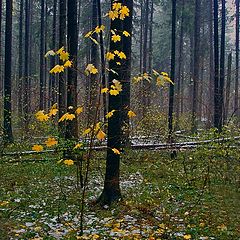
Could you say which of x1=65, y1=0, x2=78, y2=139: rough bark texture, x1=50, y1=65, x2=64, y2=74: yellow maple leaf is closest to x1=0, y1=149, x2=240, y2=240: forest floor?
x1=65, y1=0, x2=78, y2=139: rough bark texture

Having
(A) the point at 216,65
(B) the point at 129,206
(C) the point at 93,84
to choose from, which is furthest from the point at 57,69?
(A) the point at 216,65

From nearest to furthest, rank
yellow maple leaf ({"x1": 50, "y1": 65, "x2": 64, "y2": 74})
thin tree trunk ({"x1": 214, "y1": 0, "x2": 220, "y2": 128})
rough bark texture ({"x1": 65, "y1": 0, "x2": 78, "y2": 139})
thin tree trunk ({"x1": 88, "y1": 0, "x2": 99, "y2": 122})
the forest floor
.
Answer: yellow maple leaf ({"x1": 50, "y1": 65, "x2": 64, "y2": 74}) → the forest floor → thin tree trunk ({"x1": 88, "y1": 0, "x2": 99, "y2": 122}) → rough bark texture ({"x1": 65, "y1": 0, "x2": 78, "y2": 139}) → thin tree trunk ({"x1": 214, "y1": 0, "x2": 220, "y2": 128})

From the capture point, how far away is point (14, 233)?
613 cm

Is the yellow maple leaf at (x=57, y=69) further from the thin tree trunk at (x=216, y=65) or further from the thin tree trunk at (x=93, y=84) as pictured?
the thin tree trunk at (x=216, y=65)

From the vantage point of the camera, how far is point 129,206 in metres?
7.66

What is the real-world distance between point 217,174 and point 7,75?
10.8m

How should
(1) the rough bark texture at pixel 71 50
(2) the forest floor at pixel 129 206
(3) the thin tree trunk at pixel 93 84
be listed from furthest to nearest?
(1) the rough bark texture at pixel 71 50 < (3) the thin tree trunk at pixel 93 84 < (2) the forest floor at pixel 129 206

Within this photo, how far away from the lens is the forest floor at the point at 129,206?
6.25 m

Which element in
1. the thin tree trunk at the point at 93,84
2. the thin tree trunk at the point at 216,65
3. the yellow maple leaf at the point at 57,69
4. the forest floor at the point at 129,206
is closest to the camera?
the yellow maple leaf at the point at 57,69

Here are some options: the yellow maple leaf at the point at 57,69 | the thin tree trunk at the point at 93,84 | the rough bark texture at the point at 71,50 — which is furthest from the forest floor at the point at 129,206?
the yellow maple leaf at the point at 57,69


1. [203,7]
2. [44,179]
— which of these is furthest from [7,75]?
[203,7]

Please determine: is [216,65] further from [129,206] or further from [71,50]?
[129,206]

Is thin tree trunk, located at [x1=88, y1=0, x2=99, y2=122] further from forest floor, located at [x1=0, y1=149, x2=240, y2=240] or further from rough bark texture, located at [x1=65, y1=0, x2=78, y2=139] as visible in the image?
forest floor, located at [x1=0, y1=149, x2=240, y2=240]

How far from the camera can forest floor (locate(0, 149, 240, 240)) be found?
6246 millimetres
